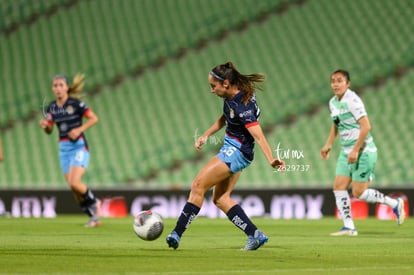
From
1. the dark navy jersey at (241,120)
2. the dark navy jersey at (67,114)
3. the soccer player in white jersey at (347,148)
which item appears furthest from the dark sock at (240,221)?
the dark navy jersey at (67,114)

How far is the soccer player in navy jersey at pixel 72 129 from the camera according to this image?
45.1ft

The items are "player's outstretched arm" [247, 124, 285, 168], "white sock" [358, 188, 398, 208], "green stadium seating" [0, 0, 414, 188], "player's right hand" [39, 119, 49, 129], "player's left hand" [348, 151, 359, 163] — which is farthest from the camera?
"green stadium seating" [0, 0, 414, 188]

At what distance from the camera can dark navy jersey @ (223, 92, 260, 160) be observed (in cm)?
906

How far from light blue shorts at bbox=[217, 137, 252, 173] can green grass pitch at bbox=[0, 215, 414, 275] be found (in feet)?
2.80

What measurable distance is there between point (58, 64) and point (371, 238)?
16412 millimetres

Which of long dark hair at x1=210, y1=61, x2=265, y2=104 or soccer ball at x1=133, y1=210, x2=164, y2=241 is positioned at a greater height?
long dark hair at x1=210, y1=61, x2=265, y2=104

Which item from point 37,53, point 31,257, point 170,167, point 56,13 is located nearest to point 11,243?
point 31,257

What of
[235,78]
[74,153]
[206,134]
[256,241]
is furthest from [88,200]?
[235,78]

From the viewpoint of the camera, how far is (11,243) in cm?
1014

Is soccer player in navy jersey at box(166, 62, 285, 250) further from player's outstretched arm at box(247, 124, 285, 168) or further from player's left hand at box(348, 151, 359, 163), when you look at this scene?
player's left hand at box(348, 151, 359, 163)

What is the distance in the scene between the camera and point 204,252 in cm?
919

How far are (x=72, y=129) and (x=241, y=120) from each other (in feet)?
17.2

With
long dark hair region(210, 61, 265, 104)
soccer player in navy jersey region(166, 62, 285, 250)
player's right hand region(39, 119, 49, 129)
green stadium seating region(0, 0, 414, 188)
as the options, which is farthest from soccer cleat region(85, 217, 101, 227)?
green stadium seating region(0, 0, 414, 188)

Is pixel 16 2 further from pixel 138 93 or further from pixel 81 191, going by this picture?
pixel 81 191
